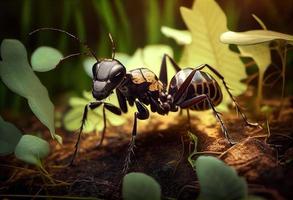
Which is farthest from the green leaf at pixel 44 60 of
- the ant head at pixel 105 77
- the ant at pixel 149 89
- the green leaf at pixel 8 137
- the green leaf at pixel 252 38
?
the green leaf at pixel 252 38

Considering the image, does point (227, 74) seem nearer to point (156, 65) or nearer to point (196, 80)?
point (196, 80)

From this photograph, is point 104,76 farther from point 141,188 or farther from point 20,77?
point 141,188

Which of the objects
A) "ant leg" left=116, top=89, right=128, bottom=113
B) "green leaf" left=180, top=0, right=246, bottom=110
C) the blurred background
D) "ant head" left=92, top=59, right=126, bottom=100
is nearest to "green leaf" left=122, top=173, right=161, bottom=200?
"ant head" left=92, top=59, right=126, bottom=100

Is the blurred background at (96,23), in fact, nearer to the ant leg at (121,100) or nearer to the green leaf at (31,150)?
the ant leg at (121,100)

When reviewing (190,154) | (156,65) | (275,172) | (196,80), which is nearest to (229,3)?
(156,65)

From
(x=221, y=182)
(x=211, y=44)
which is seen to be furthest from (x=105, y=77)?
(x=221, y=182)

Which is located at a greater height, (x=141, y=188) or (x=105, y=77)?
(x=105, y=77)
